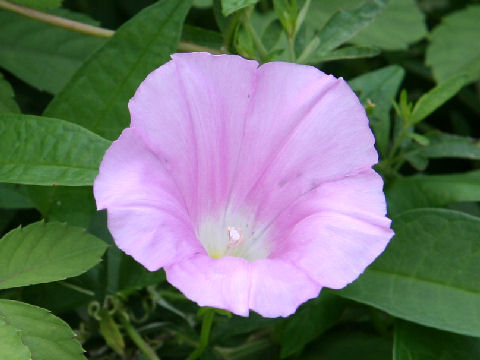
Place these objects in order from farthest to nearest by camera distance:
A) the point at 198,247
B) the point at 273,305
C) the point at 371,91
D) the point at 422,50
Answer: the point at 422,50
the point at 371,91
the point at 198,247
the point at 273,305

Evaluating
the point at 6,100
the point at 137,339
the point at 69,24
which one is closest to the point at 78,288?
the point at 137,339

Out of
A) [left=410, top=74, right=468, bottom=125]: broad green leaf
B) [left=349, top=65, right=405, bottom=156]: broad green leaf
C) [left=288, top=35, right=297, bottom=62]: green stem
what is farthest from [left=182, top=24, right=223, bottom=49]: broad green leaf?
[left=410, top=74, right=468, bottom=125]: broad green leaf

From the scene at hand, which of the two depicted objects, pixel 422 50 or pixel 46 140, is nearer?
pixel 46 140

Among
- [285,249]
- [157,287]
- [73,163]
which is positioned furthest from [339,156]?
[157,287]

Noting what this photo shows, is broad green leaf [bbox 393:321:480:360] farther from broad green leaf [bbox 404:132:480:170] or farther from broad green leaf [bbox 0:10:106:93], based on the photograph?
broad green leaf [bbox 0:10:106:93]

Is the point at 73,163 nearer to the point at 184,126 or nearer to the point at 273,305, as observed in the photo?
the point at 184,126

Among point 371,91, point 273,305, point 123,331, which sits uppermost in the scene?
point 273,305
